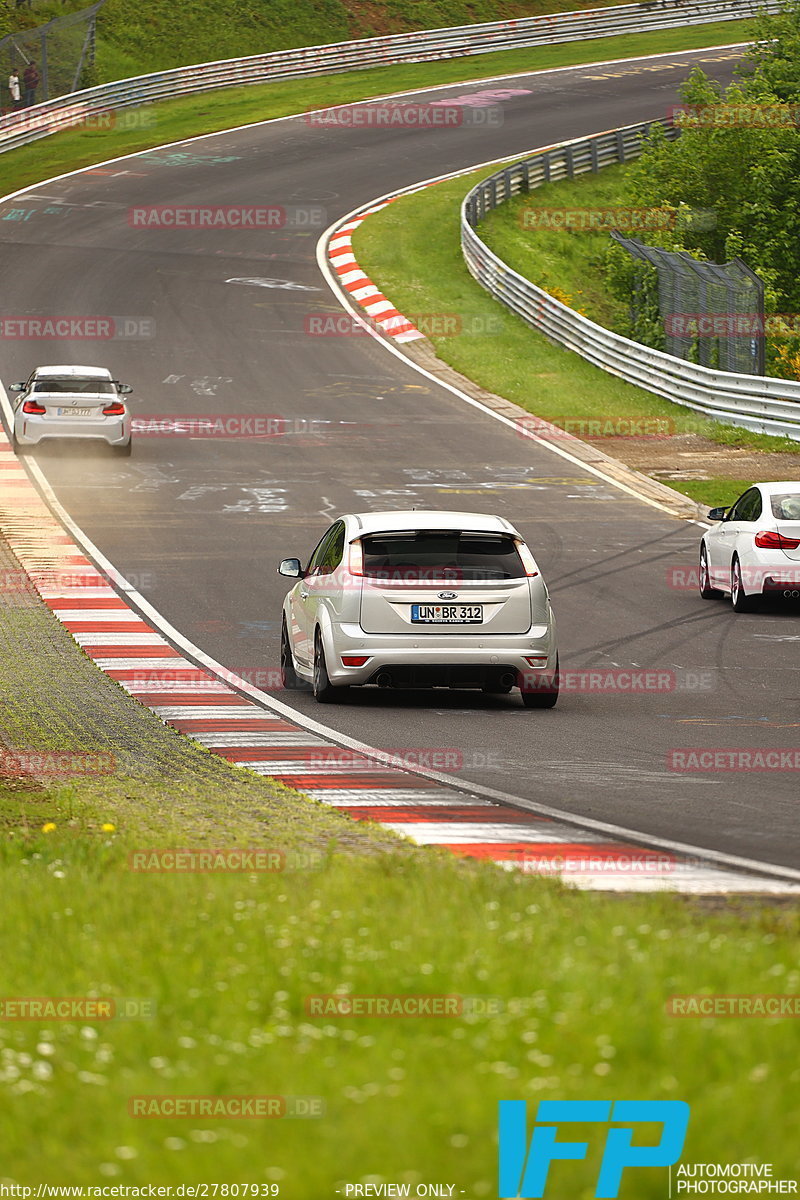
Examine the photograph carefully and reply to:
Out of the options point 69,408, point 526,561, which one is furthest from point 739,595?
point 69,408

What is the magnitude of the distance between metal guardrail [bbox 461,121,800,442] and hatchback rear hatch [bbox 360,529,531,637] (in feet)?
61.2

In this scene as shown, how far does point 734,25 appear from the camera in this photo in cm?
8194

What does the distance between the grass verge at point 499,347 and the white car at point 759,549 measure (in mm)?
8127

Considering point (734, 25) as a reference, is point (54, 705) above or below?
below

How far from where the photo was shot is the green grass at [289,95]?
60.2 m

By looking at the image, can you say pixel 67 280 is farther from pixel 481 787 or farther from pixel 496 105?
pixel 481 787

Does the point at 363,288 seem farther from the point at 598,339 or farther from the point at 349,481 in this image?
the point at 349,481

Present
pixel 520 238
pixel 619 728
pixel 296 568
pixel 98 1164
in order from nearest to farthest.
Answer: pixel 98 1164, pixel 619 728, pixel 296 568, pixel 520 238

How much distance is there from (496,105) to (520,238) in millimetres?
18666

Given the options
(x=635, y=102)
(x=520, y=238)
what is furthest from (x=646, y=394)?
(x=635, y=102)

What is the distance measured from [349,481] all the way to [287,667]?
1344cm

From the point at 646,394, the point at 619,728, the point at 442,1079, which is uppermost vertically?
the point at 442,1079

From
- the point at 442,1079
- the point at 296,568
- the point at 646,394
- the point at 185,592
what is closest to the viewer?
the point at 442,1079

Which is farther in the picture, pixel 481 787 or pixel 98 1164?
pixel 481 787
